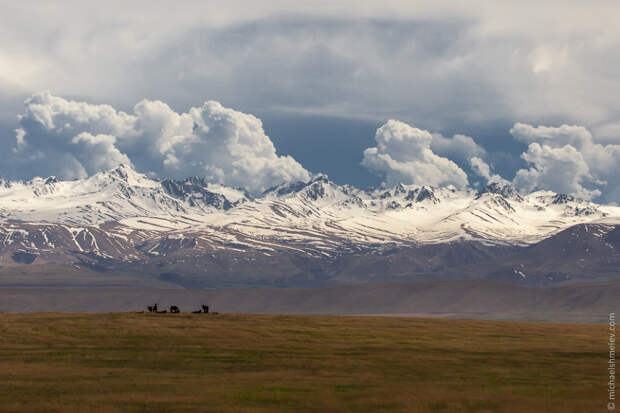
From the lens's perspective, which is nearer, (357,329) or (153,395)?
(153,395)

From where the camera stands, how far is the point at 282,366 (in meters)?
70.9

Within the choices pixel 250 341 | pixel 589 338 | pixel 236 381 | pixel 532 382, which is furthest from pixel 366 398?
pixel 589 338

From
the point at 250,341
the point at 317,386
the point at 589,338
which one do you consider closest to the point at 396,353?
the point at 250,341

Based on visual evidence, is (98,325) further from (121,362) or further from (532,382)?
(532,382)

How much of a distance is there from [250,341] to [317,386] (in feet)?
110

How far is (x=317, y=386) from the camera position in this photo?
191 feet

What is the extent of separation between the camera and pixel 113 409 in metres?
48.8

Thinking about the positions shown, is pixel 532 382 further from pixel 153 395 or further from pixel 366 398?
pixel 153 395

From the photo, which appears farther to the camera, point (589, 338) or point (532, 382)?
point (589, 338)

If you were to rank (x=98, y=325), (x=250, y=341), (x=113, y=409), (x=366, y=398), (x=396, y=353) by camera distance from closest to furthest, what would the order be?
(x=113, y=409), (x=366, y=398), (x=396, y=353), (x=250, y=341), (x=98, y=325)

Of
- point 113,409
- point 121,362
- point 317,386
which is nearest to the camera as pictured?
point 113,409

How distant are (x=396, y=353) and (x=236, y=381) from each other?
82.5 feet

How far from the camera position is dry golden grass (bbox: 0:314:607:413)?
169ft

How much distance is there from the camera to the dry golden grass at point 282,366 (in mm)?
51594
